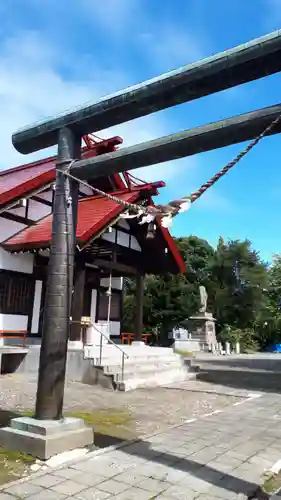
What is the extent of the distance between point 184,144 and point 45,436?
155 inches

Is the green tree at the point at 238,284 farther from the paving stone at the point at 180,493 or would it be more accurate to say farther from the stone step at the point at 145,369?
the paving stone at the point at 180,493

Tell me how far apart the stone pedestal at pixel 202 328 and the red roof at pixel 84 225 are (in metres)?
15.0

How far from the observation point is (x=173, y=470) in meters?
4.87

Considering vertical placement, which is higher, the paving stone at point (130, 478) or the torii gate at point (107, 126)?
the torii gate at point (107, 126)

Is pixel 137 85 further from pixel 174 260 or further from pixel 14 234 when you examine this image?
pixel 174 260

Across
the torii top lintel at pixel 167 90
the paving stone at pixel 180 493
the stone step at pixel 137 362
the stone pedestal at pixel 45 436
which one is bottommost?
the paving stone at pixel 180 493

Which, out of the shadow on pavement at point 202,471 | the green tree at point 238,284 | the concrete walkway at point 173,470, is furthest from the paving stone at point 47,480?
the green tree at point 238,284

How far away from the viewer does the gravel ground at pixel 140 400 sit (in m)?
8.30

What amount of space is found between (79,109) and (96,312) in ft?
44.7

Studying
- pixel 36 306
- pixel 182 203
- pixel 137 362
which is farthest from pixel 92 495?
pixel 36 306

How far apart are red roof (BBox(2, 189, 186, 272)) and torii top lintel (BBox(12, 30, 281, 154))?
253 inches

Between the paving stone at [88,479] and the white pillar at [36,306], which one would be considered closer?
the paving stone at [88,479]

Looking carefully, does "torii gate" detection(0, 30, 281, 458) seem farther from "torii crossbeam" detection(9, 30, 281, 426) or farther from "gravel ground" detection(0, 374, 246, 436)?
"gravel ground" detection(0, 374, 246, 436)

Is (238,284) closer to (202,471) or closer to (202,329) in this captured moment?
(202,329)
